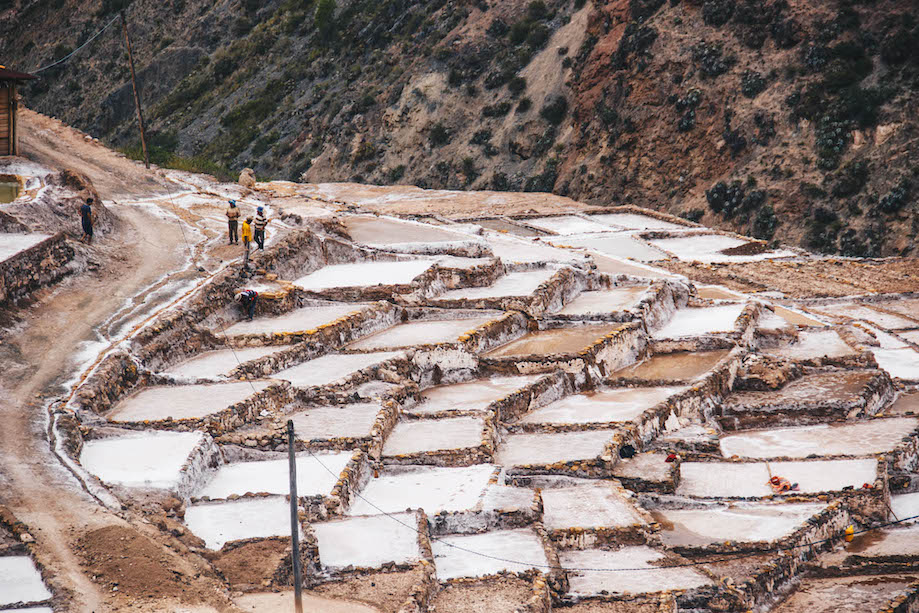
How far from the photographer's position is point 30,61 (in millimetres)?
74688

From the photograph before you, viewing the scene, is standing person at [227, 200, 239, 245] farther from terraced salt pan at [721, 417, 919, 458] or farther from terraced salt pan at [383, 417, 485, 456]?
terraced salt pan at [721, 417, 919, 458]

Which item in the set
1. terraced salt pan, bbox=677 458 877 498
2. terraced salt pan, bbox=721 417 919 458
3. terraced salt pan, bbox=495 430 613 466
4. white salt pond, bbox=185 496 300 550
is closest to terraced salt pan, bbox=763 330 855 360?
terraced salt pan, bbox=721 417 919 458

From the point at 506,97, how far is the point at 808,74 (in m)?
14.7

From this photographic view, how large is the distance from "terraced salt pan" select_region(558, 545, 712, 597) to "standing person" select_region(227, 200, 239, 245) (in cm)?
1503

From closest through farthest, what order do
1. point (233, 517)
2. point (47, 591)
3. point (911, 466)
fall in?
point (47, 591) → point (233, 517) → point (911, 466)

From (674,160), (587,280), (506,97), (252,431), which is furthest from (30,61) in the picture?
(252,431)

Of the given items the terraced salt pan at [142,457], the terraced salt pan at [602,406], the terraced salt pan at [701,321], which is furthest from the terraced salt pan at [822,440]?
the terraced salt pan at [142,457]

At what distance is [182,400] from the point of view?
65.0 ft

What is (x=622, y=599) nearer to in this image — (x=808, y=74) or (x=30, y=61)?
(x=808, y=74)

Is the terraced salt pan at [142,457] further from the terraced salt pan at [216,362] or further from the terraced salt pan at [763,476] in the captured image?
the terraced salt pan at [763,476]

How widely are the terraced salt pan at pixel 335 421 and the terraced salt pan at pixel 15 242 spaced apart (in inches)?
286

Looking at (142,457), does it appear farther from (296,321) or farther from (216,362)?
(296,321)

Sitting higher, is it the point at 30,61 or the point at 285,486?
the point at 30,61

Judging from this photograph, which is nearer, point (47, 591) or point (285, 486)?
point (47, 591)
